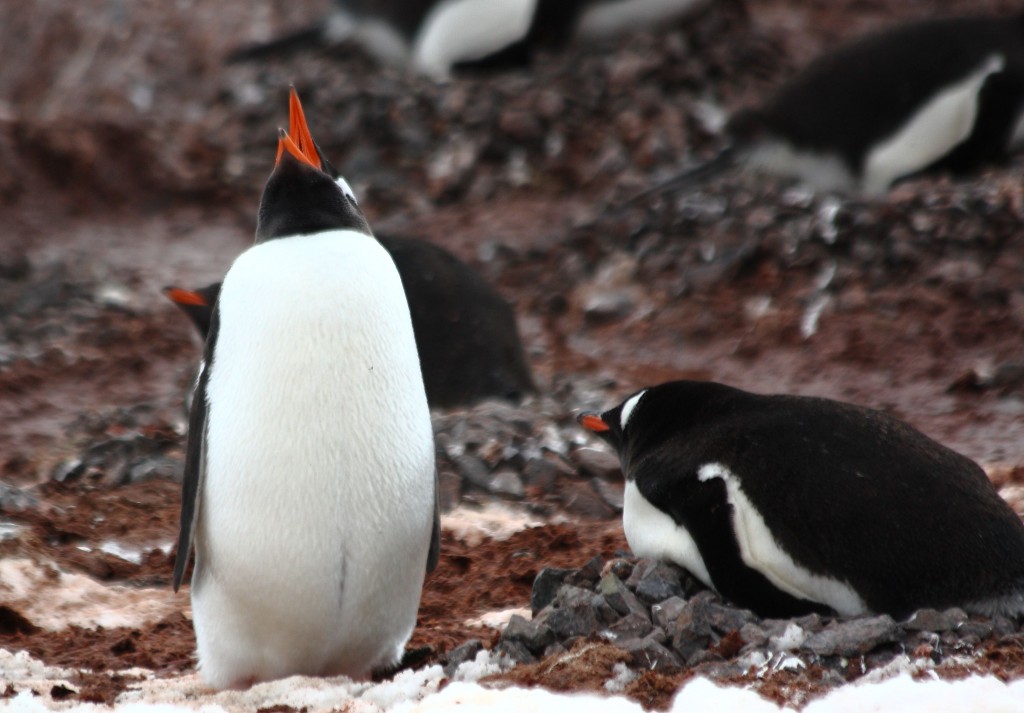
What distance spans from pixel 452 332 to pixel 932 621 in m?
3.14

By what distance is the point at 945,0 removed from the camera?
9.98 metres

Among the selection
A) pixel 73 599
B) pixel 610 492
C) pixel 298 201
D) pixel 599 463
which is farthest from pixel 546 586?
pixel 599 463

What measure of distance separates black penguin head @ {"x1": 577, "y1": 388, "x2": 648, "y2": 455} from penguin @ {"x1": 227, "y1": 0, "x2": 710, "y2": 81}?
552 cm

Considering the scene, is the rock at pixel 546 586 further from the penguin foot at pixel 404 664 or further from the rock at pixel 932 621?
the rock at pixel 932 621

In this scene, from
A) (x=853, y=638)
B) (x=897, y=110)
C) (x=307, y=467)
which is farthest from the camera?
(x=897, y=110)

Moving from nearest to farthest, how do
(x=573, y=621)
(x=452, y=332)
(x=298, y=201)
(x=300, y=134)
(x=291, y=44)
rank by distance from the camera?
1. (x=573, y=621)
2. (x=298, y=201)
3. (x=300, y=134)
4. (x=452, y=332)
5. (x=291, y=44)

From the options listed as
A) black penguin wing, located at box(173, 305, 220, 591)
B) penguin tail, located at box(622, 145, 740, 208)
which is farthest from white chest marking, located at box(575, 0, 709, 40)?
black penguin wing, located at box(173, 305, 220, 591)

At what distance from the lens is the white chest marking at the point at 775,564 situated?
3.23 meters

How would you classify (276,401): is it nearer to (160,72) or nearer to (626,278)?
(626,278)

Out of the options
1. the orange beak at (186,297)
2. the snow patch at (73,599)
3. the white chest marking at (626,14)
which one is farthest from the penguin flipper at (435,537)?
the white chest marking at (626,14)

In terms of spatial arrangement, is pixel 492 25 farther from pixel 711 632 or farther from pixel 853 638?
pixel 853 638

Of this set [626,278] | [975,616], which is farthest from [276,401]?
[626,278]

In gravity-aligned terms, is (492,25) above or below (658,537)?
above

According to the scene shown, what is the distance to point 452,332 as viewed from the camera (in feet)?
19.3
